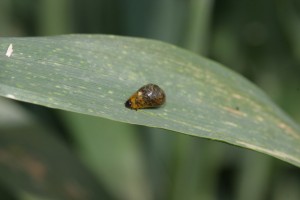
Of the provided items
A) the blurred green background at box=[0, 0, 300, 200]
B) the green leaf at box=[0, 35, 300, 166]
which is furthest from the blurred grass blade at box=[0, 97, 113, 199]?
the green leaf at box=[0, 35, 300, 166]

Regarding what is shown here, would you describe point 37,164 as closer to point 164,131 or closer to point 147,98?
point 164,131

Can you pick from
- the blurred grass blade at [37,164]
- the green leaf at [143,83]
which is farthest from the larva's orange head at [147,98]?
the blurred grass blade at [37,164]

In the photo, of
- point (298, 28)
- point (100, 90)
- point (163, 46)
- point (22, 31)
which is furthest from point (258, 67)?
point (100, 90)

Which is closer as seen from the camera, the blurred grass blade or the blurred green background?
the blurred grass blade

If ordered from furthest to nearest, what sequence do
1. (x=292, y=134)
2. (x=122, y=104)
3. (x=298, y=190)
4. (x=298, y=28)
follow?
(x=298, y=190)
(x=298, y=28)
(x=292, y=134)
(x=122, y=104)

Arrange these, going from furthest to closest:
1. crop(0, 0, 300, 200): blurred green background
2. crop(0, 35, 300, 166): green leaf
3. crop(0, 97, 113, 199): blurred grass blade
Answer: crop(0, 0, 300, 200): blurred green background, crop(0, 97, 113, 199): blurred grass blade, crop(0, 35, 300, 166): green leaf

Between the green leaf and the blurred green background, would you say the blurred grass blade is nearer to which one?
the blurred green background

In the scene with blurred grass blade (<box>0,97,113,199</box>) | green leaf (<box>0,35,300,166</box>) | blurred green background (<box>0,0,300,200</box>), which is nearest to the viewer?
green leaf (<box>0,35,300,166</box>)

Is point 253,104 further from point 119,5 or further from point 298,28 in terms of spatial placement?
point 119,5

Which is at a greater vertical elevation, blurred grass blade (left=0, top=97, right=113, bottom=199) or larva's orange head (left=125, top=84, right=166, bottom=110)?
larva's orange head (left=125, top=84, right=166, bottom=110)
